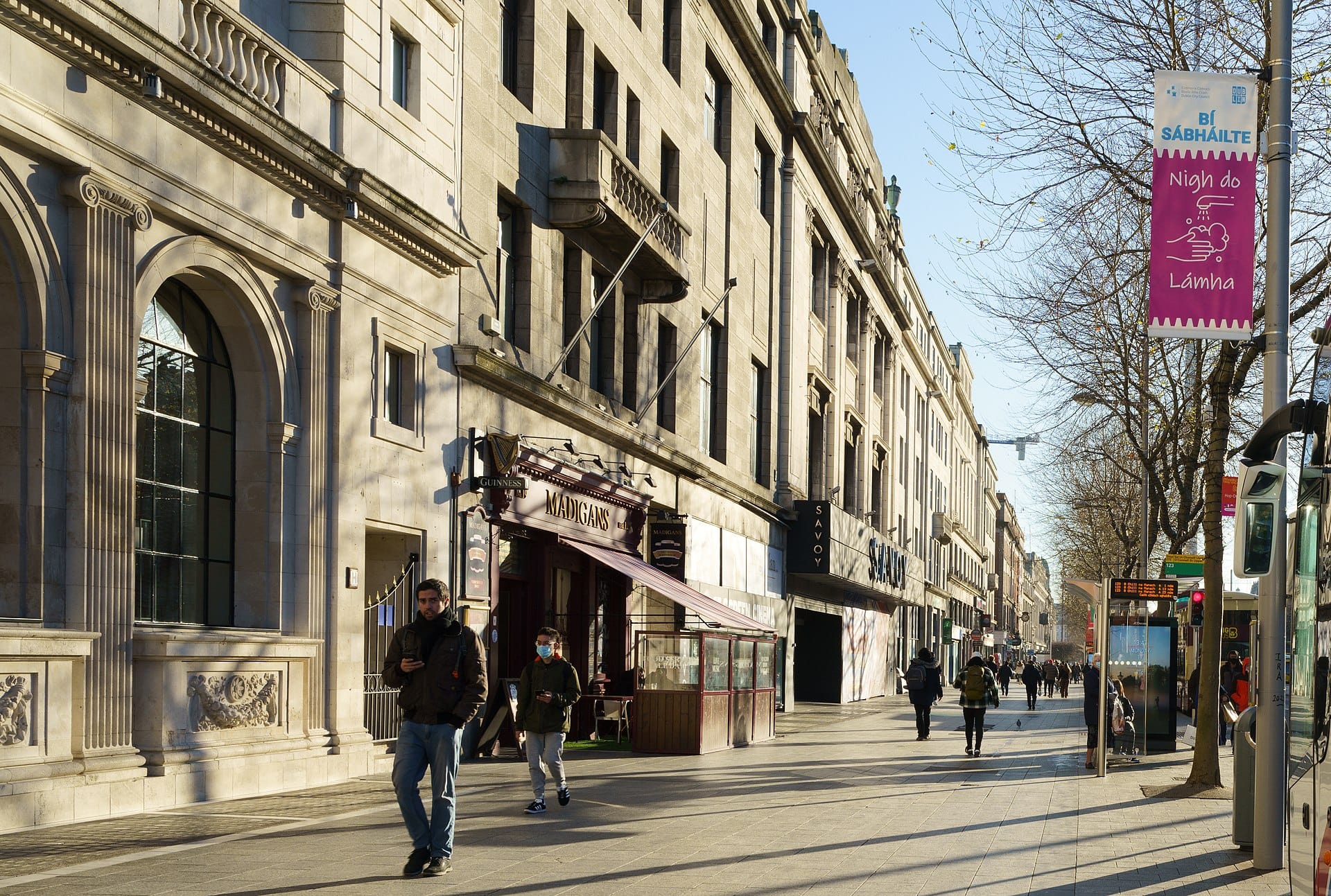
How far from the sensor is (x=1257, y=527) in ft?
27.6

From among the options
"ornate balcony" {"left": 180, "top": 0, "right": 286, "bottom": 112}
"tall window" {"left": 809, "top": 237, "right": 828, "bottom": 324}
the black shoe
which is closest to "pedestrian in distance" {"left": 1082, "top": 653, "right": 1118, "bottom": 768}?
"ornate balcony" {"left": 180, "top": 0, "right": 286, "bottom": 112}

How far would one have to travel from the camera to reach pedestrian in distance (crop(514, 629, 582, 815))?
1431 cm

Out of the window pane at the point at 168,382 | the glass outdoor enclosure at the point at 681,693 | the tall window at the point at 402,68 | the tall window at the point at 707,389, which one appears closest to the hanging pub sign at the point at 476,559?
the glass outdoor enclosure at the point at 681,693

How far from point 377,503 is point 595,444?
8164 mm

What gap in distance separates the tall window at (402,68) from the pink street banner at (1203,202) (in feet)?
32.6

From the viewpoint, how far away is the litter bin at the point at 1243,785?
13.1m

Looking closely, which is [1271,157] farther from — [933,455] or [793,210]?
[933,455]

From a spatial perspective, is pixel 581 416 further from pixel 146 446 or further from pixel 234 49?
pixel 146 446

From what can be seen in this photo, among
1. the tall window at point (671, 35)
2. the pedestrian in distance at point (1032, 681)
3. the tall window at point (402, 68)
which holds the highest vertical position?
the tall window at point (671, 35)

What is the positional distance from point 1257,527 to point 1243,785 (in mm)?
5896

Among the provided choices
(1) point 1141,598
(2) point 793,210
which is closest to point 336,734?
(1) point 1141,598

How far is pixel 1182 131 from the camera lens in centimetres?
1298

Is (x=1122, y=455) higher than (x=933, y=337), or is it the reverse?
(x=933, y=337)

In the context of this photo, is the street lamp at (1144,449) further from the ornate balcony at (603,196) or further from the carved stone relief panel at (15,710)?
the carved stone relief panel at (15,710)
